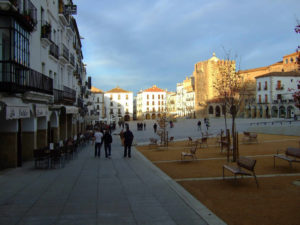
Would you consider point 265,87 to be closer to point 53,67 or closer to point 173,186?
point 53,67

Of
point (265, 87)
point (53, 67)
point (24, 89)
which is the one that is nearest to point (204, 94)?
point (265, 87)

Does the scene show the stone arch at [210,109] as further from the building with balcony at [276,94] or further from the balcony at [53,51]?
the balcony at [53,51]

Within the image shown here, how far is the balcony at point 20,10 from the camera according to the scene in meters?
9.70

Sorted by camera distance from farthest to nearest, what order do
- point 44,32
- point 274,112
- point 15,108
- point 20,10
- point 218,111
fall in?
point 218,111, point 274,112, point 44,32, point 20,10, point 15,108

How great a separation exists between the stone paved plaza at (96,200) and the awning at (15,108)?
2065 millimetres

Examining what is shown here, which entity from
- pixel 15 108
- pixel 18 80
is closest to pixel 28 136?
pixel 15 108

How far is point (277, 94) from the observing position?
202ft

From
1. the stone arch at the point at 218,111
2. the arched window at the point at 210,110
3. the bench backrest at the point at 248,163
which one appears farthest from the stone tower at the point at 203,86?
the bench backrest at the point at 248,163

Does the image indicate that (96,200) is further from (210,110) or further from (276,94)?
(210,110)

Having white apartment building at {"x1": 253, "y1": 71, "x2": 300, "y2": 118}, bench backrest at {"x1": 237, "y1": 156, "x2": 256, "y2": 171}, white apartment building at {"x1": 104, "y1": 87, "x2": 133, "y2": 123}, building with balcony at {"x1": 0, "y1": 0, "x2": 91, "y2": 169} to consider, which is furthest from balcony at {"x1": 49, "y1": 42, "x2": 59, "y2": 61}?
white apartment building at {"x1": 104, "y1": 87, "x2": 133, "y2": 123}

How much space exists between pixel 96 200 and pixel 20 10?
28.1 feet

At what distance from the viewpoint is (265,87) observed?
64062 mm

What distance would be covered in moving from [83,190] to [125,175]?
243 centimetres

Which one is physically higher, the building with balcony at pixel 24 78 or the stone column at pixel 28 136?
the building with balcony at pixel 24 78
